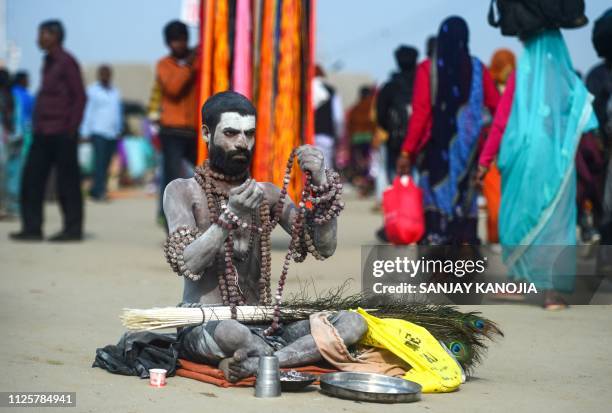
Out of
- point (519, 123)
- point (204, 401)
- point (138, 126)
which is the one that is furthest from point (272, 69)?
point (138, 126)

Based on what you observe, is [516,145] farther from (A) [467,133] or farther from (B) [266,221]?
(B) [266,221]

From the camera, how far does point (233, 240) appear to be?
19.3ft

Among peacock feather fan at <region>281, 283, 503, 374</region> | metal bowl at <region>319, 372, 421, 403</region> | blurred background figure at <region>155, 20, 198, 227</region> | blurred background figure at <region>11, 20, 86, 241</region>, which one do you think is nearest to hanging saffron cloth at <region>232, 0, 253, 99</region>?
blurred background figure at <region>155, 20, 198, 227</region>

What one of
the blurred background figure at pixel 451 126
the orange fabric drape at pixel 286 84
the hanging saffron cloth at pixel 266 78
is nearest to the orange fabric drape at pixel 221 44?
the hanging saffron cloth at pixel 266 78

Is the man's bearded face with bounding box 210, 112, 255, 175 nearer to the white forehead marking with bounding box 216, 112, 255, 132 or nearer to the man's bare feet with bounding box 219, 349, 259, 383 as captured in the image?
the white forehead marking with bounding box 216, 112, 255, 132

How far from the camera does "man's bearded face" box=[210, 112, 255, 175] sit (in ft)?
19.2

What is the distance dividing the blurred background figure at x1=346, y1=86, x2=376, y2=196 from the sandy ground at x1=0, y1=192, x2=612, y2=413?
11.2m

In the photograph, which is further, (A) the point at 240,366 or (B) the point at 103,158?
(B) the point at 103,158

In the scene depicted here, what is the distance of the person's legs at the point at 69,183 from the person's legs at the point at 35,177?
0.14m

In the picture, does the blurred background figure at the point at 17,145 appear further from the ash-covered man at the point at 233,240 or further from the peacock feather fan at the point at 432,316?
the peacock feather fan at the point at 432,316

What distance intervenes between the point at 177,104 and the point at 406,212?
2611mm

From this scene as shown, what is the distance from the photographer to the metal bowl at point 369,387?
5242 millimetres

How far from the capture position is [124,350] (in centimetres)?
594

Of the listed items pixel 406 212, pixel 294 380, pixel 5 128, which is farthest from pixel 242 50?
pixel 5 128
